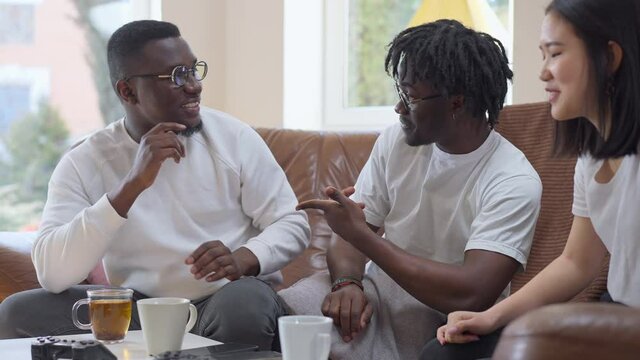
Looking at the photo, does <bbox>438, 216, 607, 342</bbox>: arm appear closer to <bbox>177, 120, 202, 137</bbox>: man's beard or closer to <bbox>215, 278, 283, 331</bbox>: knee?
<bbox>215, 278, 283, 331</bbox>: knee

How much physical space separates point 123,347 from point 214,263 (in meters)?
0.42

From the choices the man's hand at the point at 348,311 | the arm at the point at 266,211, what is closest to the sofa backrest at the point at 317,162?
the arm at the point at 266,211

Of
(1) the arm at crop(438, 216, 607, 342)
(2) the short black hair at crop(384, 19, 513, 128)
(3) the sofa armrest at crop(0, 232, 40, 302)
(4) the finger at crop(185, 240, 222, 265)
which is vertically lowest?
(3) the sofa armrest at crop(0, 232, 40, 302)

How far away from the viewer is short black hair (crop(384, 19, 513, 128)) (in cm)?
222

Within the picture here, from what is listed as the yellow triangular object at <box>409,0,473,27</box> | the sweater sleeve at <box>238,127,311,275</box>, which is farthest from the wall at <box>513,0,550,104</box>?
the sweater sleeve at <box>238,127,311,275</box>

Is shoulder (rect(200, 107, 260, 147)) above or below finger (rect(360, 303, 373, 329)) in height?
above

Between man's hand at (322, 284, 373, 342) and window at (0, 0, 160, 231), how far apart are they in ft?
7.22

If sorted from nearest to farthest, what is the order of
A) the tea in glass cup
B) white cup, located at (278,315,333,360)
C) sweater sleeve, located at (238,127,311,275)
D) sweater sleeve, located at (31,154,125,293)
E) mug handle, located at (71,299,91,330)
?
white cup, located at (278,315,333,360), the tea in glass cup, mug handle, located at (71,299,91,330), sweater sleeve, located at (31,154,125,293), sweater sleeve, located at (238,127,311,275)

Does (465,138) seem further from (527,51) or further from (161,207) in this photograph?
(527,51)

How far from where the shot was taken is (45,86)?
12.7 ft

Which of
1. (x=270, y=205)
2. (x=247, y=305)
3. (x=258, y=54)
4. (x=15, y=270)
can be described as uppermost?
(x=258, y=54)

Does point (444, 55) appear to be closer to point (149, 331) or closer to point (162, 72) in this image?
point (162, 72)

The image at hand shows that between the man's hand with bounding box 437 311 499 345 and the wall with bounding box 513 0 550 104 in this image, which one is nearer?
the man's hand with bounding box 437 311 499 345

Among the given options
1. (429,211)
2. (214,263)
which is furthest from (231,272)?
(429,211)
